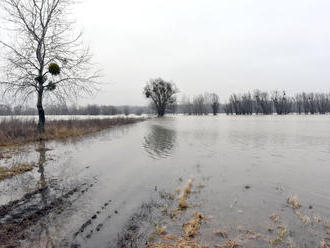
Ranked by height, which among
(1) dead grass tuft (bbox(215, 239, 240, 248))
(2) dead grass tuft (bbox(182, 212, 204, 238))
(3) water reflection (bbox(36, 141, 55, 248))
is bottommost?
(1) dead grass tuft (bbox(215, 239, 240, 248))

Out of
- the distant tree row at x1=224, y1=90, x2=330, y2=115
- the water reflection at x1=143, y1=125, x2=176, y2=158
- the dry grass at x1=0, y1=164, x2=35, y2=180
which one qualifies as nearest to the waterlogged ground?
the dry grass at x1=0, y1=164, x2=35, y2=180

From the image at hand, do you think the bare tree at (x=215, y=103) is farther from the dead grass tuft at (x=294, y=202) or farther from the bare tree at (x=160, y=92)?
the dead grass tuft at (x=294, y=202)

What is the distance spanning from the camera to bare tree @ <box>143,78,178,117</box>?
2911 inches

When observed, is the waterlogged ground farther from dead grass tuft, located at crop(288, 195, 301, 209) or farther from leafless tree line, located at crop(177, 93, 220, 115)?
leafless tree line, located at crop(177, 93, 220, 115)

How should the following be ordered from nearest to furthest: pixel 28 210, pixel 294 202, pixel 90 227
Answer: pixel 90 227 < pixel 28 210 < pixel 294 202

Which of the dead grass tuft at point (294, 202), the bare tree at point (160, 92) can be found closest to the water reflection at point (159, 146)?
the dead grass tuft at point (294, 202)

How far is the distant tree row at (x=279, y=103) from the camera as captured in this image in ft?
336

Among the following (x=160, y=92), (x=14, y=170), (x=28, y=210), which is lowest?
(x=28, y=210)

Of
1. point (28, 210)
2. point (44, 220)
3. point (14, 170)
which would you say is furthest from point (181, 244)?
point (14, 170)

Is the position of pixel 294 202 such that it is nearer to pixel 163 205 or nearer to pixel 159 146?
pixel 163 205

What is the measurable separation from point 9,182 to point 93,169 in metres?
2.43

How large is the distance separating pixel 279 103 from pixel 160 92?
6296 cm

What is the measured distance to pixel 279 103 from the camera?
334 feet

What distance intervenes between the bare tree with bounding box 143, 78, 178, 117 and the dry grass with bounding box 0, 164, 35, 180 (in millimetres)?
67746
